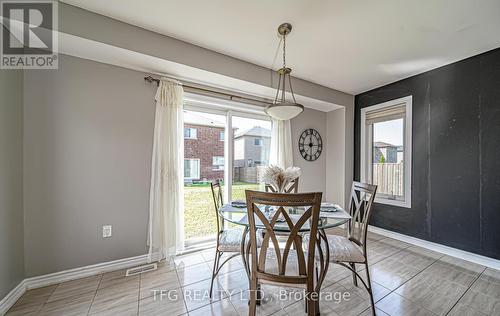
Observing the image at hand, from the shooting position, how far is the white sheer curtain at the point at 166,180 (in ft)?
7.67

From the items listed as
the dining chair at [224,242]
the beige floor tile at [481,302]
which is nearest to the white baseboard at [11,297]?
the dining chair at [224,242]

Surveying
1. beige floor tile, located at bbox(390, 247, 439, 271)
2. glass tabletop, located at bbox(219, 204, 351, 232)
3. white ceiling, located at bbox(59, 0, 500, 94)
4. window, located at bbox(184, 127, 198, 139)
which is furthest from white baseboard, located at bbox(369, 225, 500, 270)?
window, located at bbox(184, 127, 198, 139)

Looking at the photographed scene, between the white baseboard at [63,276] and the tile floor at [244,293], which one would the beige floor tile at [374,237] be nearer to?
the tile floor at [244,293]

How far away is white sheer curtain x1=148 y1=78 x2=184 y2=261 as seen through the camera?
2.34m

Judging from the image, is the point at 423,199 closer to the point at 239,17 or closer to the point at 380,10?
the point at 380,10

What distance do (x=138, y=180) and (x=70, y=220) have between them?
726 millimetres

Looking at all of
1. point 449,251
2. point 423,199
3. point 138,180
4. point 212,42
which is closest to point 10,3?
point 212,42

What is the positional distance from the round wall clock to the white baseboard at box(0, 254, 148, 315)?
10.1 ft

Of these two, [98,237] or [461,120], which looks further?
[461,120]

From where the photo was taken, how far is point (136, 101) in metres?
2.31

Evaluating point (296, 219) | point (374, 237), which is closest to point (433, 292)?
point (374, 237)

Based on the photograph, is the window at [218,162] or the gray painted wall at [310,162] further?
the gray painted wall at [310,162]

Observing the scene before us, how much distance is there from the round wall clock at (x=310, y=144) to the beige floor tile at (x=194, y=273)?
254 cm

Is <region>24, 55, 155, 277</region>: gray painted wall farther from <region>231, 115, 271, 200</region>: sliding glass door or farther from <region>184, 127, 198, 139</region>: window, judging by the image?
<region>231, 115, 271, 200</region>: sliding glass door
